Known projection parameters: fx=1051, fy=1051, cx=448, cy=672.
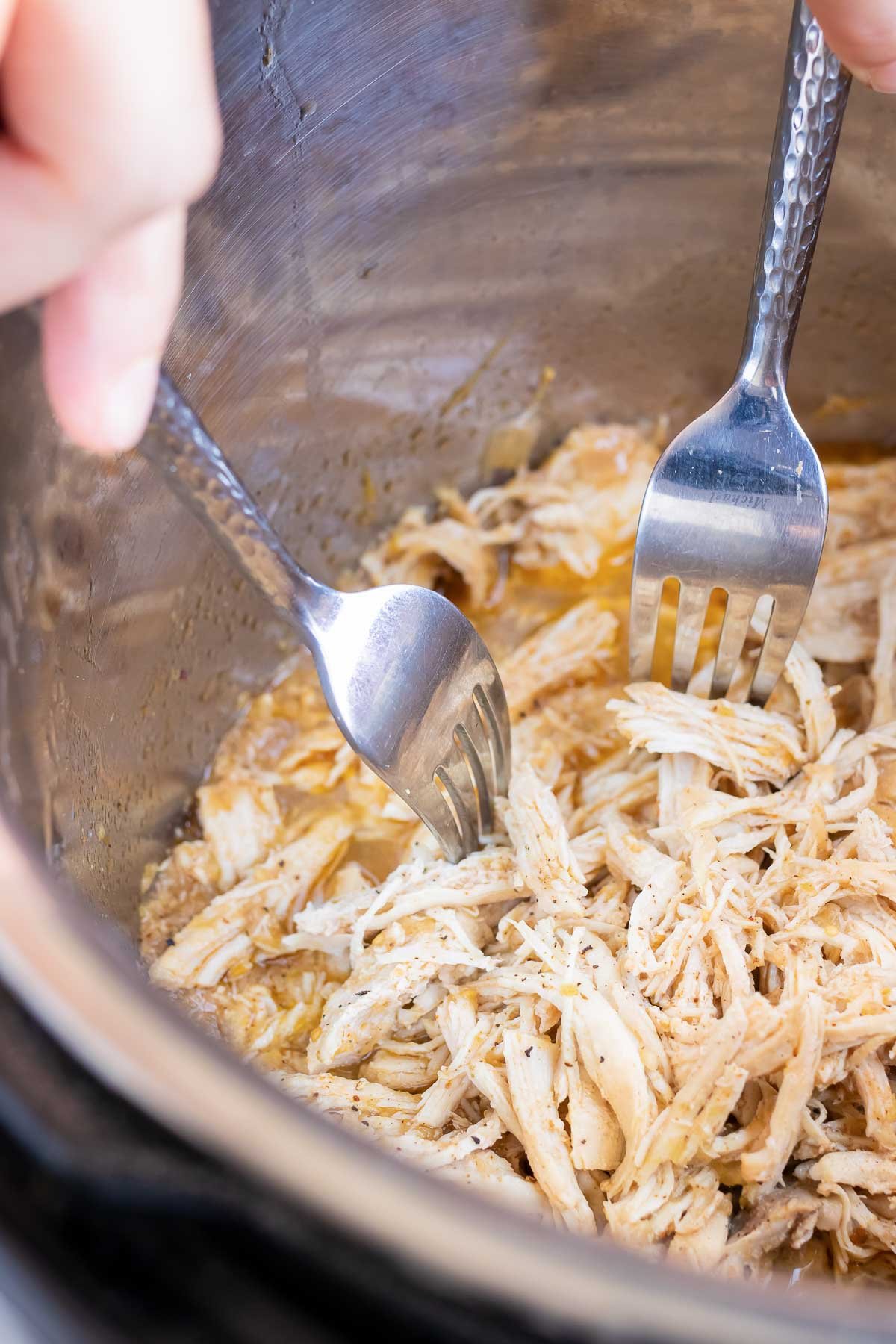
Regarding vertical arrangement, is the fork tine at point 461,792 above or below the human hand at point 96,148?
below

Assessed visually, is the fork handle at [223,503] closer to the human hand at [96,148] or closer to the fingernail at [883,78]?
the human hand at [96,148]

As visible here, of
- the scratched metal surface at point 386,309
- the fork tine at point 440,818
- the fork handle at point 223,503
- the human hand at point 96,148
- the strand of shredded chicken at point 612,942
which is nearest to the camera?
the human hand at point 96,148

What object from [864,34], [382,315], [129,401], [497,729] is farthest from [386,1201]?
[382,315]

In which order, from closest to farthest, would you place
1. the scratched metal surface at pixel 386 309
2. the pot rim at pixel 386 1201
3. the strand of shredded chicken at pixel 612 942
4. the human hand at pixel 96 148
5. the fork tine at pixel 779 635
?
the pot rim at pixel 386 1201 < the human hand at pixel 96 148 < the strand of shredded chicken at pixel 612 942 < the scratched metal surface at pixel 386 309 < the fork tine at pixel 779 635

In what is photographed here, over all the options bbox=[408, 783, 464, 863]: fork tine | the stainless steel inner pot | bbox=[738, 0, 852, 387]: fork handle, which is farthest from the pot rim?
bbox=[738, 0, 852, 387]: fork handle

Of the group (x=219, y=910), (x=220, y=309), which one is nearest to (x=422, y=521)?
(x=220, y=309)

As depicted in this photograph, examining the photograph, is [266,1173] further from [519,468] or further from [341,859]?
[519,468]

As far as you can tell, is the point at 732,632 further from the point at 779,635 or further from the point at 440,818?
the point at 440,818

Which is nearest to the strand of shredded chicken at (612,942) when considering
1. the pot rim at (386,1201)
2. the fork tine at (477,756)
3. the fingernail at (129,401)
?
the fork tine at (477,756)
